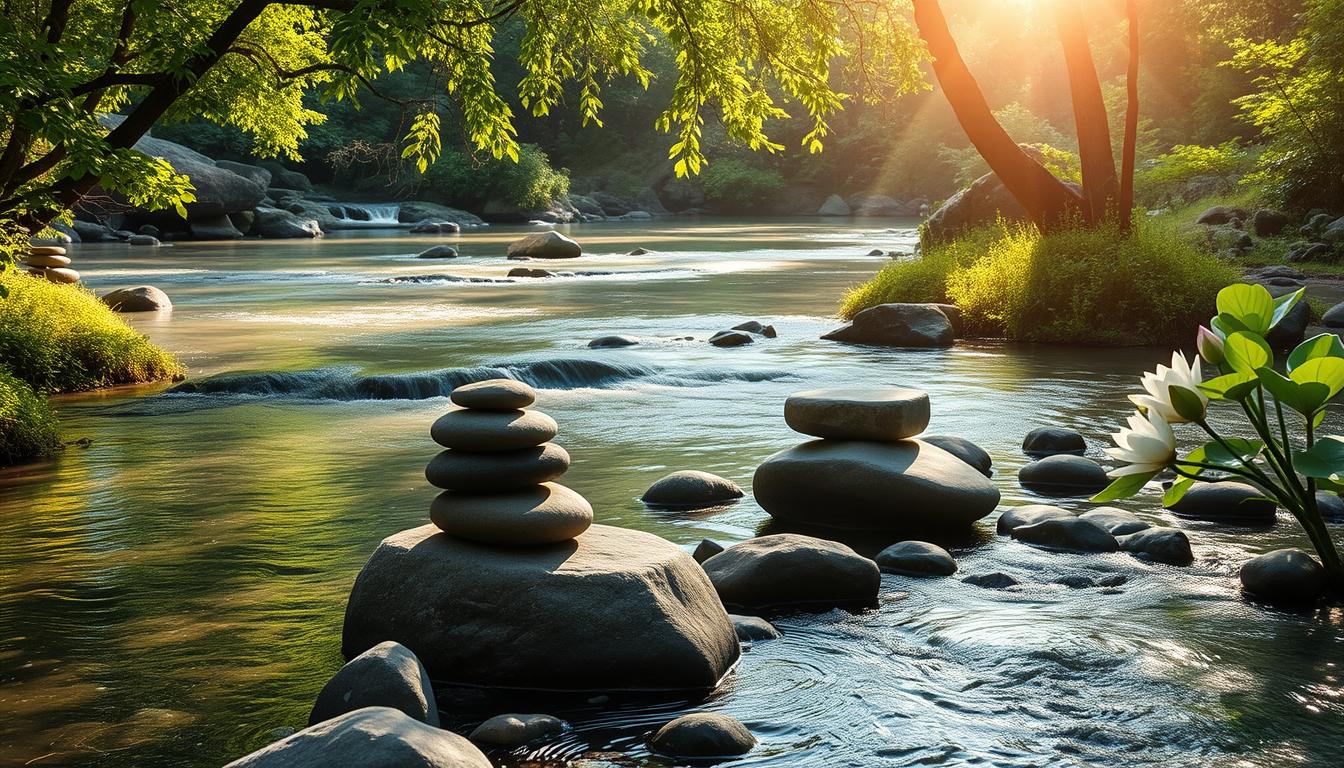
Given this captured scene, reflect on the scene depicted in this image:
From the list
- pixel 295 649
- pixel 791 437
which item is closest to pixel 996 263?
pixel 791 437

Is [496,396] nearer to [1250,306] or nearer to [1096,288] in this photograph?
[1250,306]

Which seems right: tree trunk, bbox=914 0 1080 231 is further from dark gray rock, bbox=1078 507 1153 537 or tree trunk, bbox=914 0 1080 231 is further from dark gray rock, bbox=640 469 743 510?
dark gray rock, bbox=1078 507 1153 537

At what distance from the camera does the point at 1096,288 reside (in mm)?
18188

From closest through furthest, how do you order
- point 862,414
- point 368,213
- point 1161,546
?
1. point 1161,546
2. point 862,414
3. point 368,213

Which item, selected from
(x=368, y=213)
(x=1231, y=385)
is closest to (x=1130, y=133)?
(x=1231, y=385)

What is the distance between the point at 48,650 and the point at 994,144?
1690cm

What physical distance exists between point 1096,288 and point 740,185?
62144mm

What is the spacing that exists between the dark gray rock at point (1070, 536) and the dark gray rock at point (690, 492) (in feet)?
7.37

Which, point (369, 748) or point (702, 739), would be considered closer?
point (369, 748)

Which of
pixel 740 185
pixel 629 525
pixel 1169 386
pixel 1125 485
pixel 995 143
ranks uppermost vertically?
pixel 740 185

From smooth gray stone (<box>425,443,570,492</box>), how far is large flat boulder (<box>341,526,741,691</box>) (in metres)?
0.33

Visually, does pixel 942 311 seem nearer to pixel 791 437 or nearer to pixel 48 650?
pixel 791 437

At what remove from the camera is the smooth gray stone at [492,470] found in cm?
594

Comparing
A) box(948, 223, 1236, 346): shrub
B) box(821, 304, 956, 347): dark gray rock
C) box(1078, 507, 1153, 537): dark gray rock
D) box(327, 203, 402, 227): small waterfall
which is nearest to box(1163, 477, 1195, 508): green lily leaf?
box(1078, 507, 1153, 537): dark gray rock
